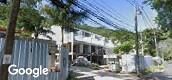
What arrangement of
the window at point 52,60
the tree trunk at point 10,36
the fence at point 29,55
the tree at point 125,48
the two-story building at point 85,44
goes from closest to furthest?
the tree trunk at point 10,36 → the fence at point 29,55 → the window at point 52,60 → the two-story building at point 85,44 → the tree at point 125,48

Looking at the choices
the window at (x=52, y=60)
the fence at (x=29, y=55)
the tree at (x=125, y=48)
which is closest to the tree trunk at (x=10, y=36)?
the fence at (x=29, y=55)

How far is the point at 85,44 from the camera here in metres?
55.4

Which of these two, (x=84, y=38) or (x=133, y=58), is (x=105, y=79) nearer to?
(x=133, y=58)

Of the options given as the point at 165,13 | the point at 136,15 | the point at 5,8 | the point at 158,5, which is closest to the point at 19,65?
the point at 5,8

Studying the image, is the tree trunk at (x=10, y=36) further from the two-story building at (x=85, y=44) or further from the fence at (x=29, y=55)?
the two-story building at (x=85, y=44)

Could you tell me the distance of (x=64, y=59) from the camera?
18734 millimetres

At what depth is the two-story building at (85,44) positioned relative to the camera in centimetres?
4978

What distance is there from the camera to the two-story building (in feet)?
163

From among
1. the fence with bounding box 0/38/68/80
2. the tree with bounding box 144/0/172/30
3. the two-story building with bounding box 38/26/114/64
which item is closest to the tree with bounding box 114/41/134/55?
the two-story building with bounding box 38/26/114/64

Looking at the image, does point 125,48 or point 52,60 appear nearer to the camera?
point 52,60

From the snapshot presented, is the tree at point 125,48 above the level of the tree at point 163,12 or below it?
below

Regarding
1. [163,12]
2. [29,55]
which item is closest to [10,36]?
[29,55]

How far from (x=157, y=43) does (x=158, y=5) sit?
4908cm

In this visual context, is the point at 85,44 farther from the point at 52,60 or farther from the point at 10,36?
the point at 10,36
